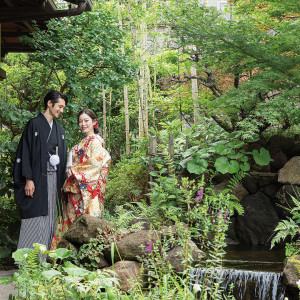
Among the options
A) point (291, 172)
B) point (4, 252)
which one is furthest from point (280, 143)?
point (4, 252)

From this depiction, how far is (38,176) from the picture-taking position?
14.7 ft

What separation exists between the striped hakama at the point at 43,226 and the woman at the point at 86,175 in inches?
6.9

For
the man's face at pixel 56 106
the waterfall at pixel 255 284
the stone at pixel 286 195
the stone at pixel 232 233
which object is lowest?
the waterfall at pixel 255 284

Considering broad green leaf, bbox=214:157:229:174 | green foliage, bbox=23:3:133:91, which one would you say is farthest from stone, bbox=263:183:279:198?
green foliage, bbox=23:3:133:91

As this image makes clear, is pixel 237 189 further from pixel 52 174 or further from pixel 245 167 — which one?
pixel 52 174

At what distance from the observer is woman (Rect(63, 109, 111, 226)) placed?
473 cm

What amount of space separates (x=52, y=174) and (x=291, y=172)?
4093mm

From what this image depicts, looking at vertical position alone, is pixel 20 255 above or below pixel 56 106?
below

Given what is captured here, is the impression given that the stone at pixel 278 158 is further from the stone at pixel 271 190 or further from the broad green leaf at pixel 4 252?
the broad green leaf at pixel 4 252

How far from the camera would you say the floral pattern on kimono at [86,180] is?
4.73 meters

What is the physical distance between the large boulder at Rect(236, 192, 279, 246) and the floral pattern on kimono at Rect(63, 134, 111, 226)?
3269 millimetres

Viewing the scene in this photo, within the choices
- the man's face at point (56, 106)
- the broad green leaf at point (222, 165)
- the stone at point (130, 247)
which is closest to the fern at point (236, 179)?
the broad green leaf at point (222, 165)

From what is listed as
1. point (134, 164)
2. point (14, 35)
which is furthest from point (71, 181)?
point (134, 164)

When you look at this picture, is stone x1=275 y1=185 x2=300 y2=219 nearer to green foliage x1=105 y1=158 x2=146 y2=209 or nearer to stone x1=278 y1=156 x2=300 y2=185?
stone x1=278 y1=156 x2=300 y2=185
